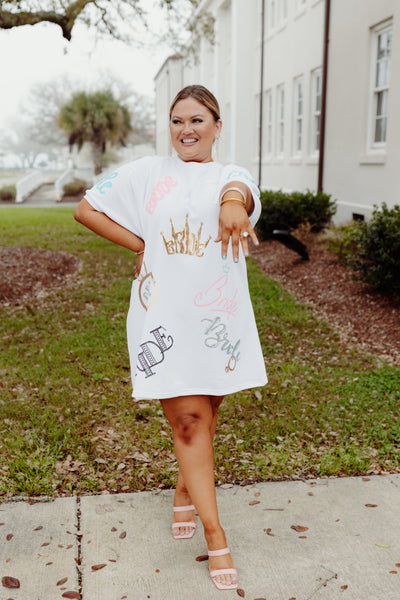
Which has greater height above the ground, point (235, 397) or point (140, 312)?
point (140, 312)

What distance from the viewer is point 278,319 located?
6996 mm

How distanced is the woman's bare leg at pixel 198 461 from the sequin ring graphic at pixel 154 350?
183 mm

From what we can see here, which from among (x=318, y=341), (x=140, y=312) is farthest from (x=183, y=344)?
(x=318, y=341)

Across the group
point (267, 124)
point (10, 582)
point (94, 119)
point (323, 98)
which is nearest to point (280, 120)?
point (267, 124)

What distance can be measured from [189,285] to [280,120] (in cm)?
1625

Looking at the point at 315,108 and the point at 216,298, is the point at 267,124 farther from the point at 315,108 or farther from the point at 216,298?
the point at 216,298

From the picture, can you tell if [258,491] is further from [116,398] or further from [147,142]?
[147,142]

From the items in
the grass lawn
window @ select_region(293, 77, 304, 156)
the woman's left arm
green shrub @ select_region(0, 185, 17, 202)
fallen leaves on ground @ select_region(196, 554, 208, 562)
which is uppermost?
window @ select_region(293, 77, 304, 156)

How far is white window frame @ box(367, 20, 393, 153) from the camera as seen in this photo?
10430 mm

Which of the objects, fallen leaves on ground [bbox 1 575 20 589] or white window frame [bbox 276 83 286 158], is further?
white window frame [bbox 276 83 286 158]

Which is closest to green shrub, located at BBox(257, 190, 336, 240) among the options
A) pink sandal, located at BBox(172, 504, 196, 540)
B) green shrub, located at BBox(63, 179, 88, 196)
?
pink sandal, located at BBox(172, 504, 196, 540)

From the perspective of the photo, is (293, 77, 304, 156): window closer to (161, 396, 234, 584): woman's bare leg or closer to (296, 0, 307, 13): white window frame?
(296, 0, 307, 13): white window frame

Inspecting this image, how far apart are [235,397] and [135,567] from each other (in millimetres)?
2270

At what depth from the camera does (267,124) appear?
1923 centimetres
